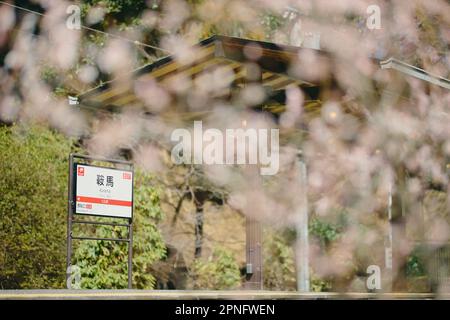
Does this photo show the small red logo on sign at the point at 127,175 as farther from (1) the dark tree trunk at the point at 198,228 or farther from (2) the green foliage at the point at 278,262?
(2) the green foliage at the point at 278,262

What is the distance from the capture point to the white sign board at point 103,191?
9445 mm

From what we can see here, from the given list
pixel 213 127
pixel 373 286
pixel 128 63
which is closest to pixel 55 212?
pixel 213 127

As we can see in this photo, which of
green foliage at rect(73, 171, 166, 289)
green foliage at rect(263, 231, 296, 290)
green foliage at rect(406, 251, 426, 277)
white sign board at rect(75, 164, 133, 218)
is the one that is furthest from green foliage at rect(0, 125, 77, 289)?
green foliage at rect(406, 251, 426, 277)

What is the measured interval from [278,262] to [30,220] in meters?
6.53

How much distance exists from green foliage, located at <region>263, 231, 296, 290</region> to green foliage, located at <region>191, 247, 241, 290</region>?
88 centimetres

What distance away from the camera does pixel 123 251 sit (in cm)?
1108

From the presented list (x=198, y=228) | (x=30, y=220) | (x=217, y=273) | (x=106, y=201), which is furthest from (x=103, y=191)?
(x=198, y=228)

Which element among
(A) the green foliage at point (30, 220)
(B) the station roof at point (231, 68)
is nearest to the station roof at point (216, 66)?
(B) the station roof at point (231, 68)

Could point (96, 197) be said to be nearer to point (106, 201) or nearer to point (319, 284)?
point (106, 201)

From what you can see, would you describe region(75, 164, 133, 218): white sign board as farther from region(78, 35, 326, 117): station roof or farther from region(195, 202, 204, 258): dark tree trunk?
region(195, 202, 204, 258): dark tree trunk

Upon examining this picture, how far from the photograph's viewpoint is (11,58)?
15.1 metres
